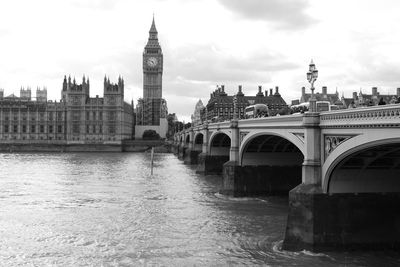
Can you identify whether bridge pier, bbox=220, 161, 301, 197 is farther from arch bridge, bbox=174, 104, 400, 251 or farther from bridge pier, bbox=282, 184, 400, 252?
bridge pier, bbox=282, 184, 400, 252

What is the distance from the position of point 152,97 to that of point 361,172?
153211 millimetres

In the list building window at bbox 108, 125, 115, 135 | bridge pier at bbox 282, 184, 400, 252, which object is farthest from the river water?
building window at bbox 108, 125, 115, 135

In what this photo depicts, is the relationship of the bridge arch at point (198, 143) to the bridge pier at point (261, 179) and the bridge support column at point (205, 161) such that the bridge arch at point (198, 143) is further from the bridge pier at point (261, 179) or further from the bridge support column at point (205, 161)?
the bridge pier at point (261, 179)

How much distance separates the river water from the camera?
1792 cm

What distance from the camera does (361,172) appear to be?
1917cm

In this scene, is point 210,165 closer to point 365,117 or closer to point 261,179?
point 261,179

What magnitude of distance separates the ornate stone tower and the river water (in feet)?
422

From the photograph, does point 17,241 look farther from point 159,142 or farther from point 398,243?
point 159,142

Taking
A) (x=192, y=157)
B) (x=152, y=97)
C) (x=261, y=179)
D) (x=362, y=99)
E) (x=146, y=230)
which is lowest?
(x=146, y=230)

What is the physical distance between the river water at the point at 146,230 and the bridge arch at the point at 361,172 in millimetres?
2589

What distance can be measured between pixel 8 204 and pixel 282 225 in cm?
1733

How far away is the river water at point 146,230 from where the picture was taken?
706 inches

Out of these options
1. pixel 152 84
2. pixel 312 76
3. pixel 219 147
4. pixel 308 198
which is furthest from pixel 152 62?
pixel 308 198

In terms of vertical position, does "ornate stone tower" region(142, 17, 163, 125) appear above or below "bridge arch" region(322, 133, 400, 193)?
above
